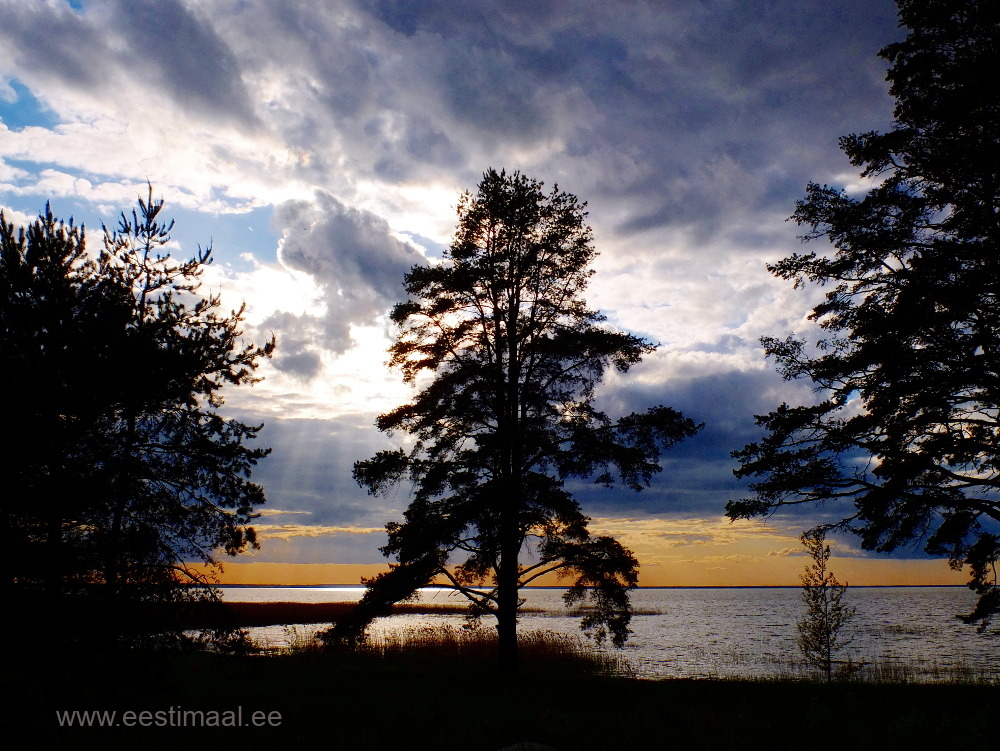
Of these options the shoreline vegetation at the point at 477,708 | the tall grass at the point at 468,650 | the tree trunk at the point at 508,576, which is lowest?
the tall grass at the point at 468,650

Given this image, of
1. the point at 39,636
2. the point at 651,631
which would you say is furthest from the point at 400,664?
the point at 651,631

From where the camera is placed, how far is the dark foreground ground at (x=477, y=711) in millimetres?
10398

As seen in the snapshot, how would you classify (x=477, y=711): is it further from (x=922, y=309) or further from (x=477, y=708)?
(x=922, y=309)

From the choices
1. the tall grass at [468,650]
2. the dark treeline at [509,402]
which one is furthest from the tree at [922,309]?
the tall grass at [468,650]

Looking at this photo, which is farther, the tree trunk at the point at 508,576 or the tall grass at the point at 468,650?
the tall grass at the point at 468,650

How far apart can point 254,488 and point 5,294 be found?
660 centimetres

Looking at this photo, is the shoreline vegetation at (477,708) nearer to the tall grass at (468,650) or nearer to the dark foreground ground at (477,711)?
the dark foreground ground at (477,711)

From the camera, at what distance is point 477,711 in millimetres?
13234

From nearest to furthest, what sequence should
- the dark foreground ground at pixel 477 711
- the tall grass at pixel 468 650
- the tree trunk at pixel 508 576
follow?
the dark foreground ground at pixel 477 711 → the tree trunk at pixel 508 576 → the tall grass at pixel 468 650

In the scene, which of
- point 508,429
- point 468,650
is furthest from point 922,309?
point 468,650

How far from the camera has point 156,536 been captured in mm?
13547

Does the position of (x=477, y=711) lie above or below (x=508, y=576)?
below

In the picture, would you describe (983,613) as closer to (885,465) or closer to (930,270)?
(885,465)

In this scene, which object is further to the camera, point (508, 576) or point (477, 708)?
point (508, 576)
